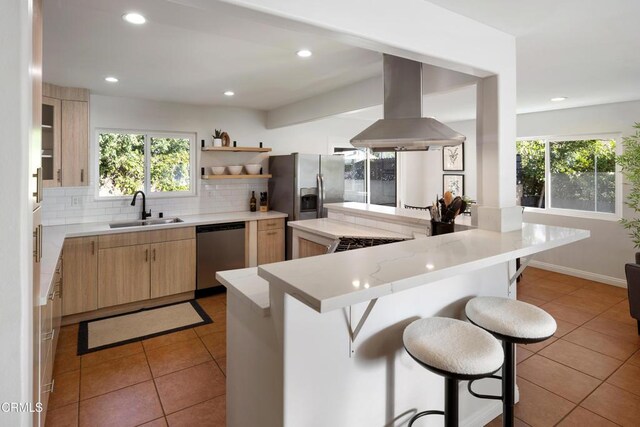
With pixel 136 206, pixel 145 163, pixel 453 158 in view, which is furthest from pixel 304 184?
pixel 453 158

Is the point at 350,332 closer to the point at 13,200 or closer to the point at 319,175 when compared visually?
the point at 13,200

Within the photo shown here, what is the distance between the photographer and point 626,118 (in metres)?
4.52

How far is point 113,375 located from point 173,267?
5.08 ft

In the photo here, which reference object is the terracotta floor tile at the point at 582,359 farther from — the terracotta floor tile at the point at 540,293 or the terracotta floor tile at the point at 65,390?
the terracotta floor tile at the point at 65,390

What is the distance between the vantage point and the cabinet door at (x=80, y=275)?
3.48m

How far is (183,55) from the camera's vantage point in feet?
9.14

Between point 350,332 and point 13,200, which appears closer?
point 13,200

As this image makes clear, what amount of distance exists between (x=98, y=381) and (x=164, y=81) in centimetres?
271

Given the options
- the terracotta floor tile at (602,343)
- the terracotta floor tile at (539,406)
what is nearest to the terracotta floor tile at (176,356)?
the terracotta floor tile at (539,406)

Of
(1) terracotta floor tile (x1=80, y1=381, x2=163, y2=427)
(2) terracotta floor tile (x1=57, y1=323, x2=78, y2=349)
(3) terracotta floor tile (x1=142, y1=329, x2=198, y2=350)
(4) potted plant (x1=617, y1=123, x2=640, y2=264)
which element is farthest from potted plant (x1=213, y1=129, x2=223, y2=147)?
(4) potted plant (x1=617, y1=123, x2=640, y2=264)

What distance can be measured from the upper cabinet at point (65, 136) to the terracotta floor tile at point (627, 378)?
4987mm

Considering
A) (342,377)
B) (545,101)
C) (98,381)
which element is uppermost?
(545,101)

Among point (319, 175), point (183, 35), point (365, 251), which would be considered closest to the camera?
point (365, 251)

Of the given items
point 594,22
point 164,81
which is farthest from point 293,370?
point 164,81
